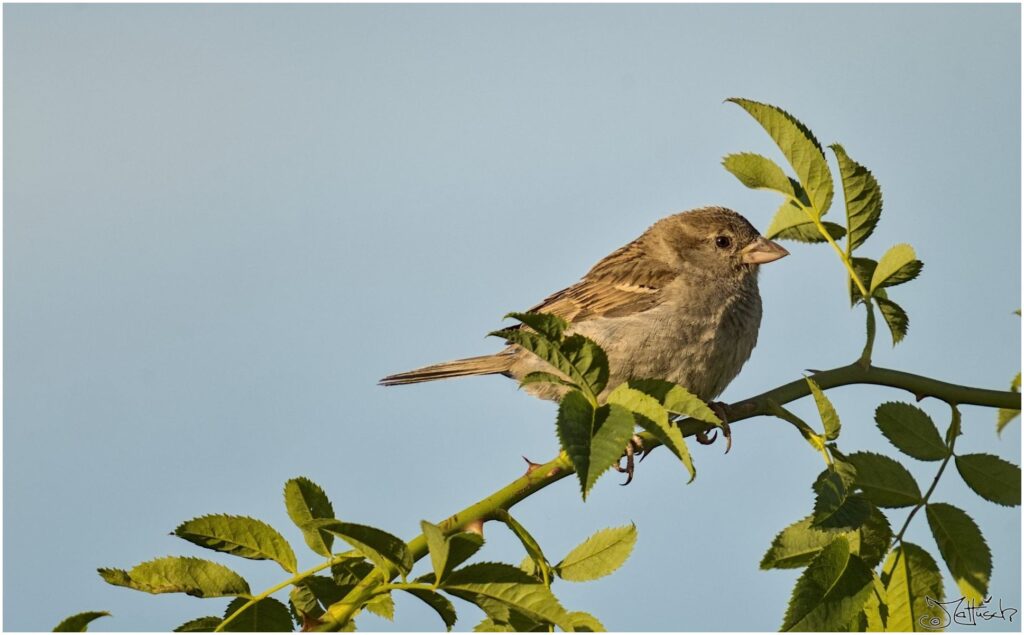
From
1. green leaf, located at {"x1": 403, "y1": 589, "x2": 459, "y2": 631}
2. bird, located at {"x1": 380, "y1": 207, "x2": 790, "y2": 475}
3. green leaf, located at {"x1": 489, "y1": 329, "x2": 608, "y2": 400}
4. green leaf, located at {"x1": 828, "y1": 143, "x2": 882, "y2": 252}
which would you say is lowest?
green leaf, located at {"x1": 403, "y1": 589, "x2": 459, "y2": 631}

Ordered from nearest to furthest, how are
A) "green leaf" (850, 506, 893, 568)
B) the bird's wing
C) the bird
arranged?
"green leaf" (850, 506, 893, 568), the bird, the bird's wing

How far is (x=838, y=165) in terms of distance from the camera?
2.74 metres

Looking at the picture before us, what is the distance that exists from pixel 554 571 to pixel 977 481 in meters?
1.05

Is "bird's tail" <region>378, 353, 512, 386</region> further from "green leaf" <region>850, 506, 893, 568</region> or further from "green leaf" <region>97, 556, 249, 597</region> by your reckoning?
"green leaf" <region>97, 556, 249, 597</region>

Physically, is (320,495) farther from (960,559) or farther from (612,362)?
(612,362)

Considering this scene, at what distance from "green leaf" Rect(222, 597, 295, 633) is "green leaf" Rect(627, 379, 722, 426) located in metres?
0.79

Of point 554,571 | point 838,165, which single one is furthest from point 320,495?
point 838,165

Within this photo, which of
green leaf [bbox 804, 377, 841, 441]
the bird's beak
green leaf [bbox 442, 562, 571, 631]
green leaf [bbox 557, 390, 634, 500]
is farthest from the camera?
the bird's beak

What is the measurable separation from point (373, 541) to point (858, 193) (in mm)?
1546

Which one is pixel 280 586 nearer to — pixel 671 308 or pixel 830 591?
pixel 830 591

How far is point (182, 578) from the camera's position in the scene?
2.16 m

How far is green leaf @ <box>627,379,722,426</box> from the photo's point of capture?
2094mm

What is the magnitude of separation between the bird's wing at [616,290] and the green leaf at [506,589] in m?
3.16

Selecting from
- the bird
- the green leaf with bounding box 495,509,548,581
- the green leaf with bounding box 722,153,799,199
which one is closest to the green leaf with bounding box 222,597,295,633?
the green leaf with bounding box 495,509,548,581
